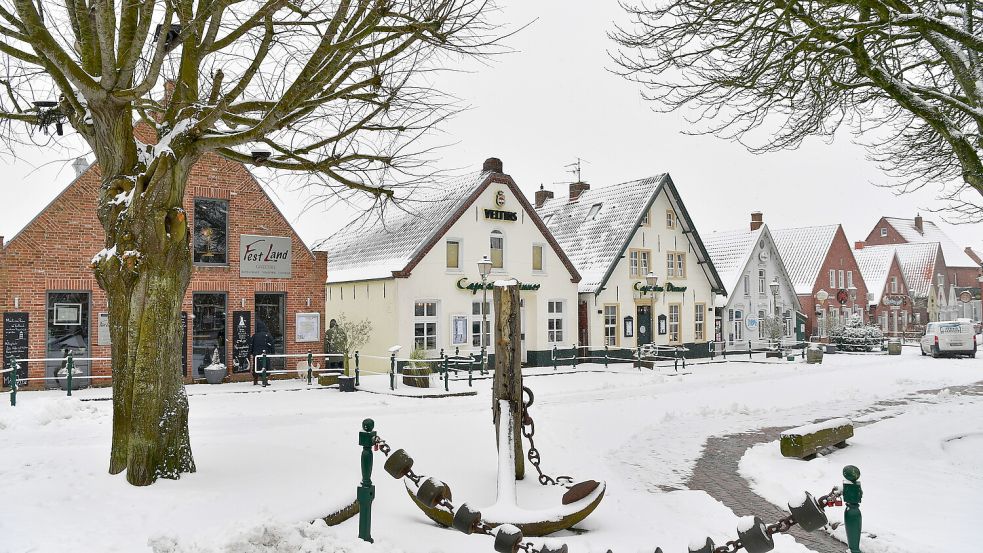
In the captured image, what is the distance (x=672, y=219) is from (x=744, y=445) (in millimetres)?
20976

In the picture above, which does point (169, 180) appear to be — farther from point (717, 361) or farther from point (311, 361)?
point (717, 361)

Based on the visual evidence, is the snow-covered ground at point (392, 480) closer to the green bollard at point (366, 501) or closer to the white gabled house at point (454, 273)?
the green bollard at point (366, 501)

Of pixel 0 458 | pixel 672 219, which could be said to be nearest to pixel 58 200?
pixel 0 458

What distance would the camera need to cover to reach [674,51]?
30.8 ft

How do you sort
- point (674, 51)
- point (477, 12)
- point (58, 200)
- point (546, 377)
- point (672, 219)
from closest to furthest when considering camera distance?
point (477, 12) → point (674, 51) → point (58, 200) → point (546, 377) → point (672, 219)

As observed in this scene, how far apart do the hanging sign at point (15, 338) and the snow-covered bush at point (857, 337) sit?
117 feet

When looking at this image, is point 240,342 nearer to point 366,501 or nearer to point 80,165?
point 80,165

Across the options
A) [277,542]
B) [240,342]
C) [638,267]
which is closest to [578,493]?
[277,542]

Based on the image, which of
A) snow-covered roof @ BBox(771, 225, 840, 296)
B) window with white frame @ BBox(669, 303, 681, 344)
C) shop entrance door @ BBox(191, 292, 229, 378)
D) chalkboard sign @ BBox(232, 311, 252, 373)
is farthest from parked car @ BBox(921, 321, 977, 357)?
shop entrance door @ BBox(191, 292, 229, 378)

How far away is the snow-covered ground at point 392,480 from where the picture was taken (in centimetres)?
570

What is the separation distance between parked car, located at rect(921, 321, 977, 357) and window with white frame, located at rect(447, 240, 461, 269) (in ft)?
77.9

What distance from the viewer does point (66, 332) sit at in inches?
705

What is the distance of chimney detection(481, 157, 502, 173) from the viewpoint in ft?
82.3

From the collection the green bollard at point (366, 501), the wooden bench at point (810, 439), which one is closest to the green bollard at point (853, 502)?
the green bollard at point (366, 501)
